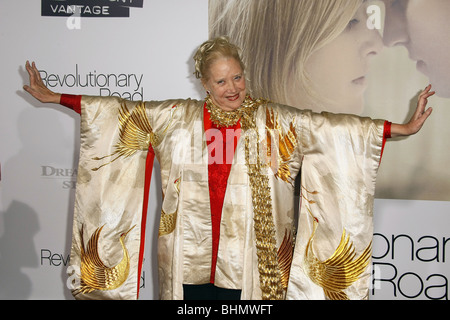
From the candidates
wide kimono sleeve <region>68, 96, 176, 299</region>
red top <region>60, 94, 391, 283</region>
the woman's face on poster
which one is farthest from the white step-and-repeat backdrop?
red top <region>60, 94, 391, 283</region>

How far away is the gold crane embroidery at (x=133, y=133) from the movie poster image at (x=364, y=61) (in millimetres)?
706

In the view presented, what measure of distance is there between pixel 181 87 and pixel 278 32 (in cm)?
62

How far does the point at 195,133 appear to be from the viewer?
2.28 m

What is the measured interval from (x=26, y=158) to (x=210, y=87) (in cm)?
145

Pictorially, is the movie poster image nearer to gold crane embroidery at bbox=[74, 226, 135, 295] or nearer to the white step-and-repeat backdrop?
the white step-and-repeat backdrop

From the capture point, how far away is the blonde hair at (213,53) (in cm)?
217

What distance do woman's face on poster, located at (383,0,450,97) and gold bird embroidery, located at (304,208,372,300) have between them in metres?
1.07

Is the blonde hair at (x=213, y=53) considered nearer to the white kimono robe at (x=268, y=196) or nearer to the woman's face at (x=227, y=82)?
the woman's face at (x=227, y=82)

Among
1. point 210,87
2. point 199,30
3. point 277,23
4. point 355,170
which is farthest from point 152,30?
point 355,170

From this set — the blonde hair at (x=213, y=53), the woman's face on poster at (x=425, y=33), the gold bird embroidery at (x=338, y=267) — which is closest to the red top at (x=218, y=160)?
the blonde hair at (x=213, y=53)

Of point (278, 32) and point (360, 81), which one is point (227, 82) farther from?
point (360, 81)

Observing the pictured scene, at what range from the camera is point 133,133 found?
238cm

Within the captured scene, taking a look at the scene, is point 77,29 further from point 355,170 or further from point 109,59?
point 355,170

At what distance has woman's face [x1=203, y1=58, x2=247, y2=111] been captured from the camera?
2.16m
